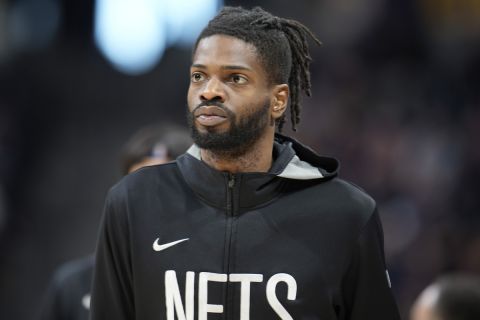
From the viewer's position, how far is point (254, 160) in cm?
364

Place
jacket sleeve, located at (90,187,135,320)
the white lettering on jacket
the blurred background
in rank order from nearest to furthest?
the white lettering on jacket < jacket sleeve, located at (90,187,135,320) < the blurred background

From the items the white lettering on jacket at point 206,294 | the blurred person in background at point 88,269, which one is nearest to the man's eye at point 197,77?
the white lettering on jacket at point 206,294

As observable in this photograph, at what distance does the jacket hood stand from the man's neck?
0.11 feet

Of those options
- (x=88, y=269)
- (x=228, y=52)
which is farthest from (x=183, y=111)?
(x=228, y=52)

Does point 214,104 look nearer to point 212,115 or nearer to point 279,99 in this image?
point 212,115

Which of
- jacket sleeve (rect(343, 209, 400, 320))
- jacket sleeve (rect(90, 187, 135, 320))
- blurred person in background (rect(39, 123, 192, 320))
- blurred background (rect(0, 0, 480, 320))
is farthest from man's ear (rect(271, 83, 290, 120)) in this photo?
blurred background (rect(0, 0, 480, 320))

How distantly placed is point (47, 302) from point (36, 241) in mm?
5910

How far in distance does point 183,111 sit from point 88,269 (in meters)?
8.05

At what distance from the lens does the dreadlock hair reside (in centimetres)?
357

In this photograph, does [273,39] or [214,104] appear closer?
[214,104]

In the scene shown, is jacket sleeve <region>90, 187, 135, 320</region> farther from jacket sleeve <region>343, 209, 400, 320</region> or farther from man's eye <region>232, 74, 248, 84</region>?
jacket sleeve <region>343, 209, 400, 320</region>

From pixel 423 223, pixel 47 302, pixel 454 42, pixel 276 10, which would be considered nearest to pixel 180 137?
pixel 47 302

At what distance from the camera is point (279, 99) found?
144 inches

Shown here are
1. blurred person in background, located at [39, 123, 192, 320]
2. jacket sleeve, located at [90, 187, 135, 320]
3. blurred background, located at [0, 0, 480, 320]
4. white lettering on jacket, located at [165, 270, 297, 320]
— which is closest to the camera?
white lettering on jacket, located at [165, 270, 297, 320]
